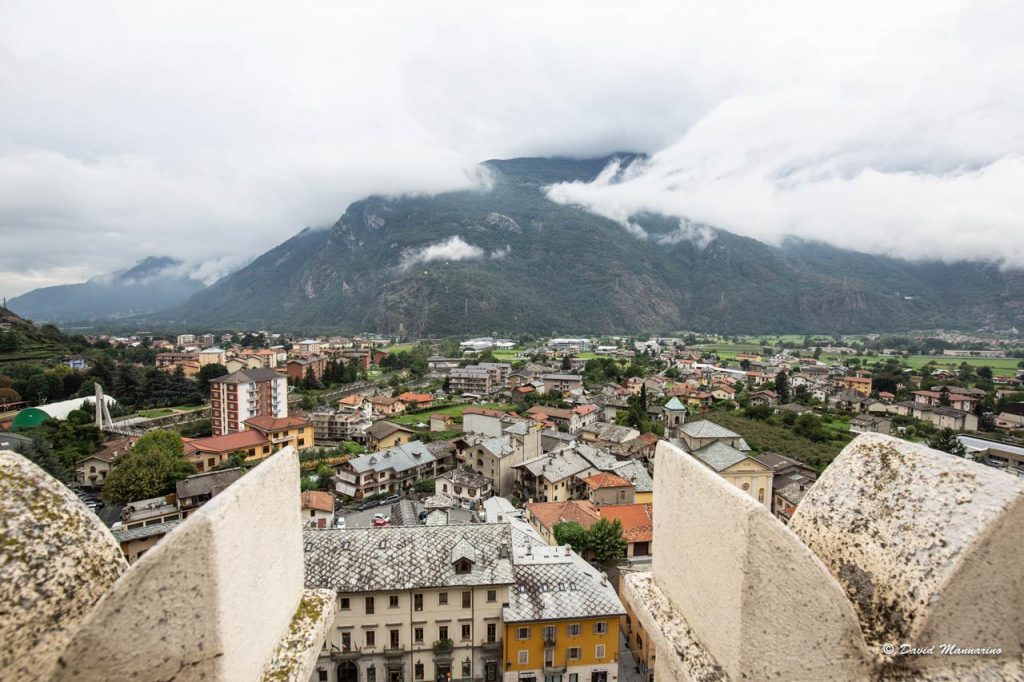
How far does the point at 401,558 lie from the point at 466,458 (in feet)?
69.9

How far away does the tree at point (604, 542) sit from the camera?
68.2ft

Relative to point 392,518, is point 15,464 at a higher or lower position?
higher

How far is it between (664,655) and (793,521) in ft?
3.39

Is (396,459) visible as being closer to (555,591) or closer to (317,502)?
(317,502)

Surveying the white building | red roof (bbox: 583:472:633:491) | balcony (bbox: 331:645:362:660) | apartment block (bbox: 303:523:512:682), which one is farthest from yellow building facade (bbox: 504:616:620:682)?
the white building

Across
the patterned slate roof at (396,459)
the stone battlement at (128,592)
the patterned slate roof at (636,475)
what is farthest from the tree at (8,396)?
the stone battlement at (128,592)

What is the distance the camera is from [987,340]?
154m

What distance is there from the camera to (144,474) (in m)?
28.0

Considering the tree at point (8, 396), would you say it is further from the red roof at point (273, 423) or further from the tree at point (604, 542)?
the tree at point (604, 542)

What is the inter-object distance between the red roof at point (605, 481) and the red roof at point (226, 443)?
80.6ft

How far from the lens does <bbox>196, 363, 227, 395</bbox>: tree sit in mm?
56594

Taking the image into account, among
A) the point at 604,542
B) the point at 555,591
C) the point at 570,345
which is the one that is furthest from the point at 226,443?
the point at 570,345

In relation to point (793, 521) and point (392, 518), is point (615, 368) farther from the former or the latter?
point (793, 521)

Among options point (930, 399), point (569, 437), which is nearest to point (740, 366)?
point (930, 399)
